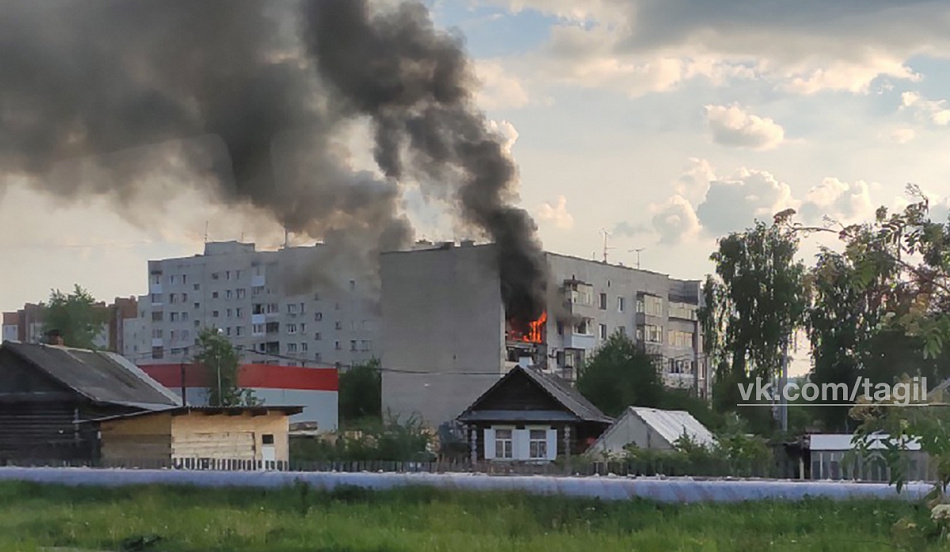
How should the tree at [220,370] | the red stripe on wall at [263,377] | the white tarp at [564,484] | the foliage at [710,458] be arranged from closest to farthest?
the white tarp at [564,484], the foliage at [710,458], the tree at [220,370], the red stripe on wall at [263,377]

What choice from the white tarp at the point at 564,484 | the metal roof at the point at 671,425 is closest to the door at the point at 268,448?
the white tarp at the point at 564,484

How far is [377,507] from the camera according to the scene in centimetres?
2219

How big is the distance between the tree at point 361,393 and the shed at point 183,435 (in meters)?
42.2

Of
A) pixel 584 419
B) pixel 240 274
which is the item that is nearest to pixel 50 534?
pixel 584 419

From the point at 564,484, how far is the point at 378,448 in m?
16.4

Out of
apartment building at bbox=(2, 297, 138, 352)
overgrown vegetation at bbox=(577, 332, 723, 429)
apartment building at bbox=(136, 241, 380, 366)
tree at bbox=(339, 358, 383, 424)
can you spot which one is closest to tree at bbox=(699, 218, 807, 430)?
overgrown vegetation at bbox=(577, 332, 723, 429)

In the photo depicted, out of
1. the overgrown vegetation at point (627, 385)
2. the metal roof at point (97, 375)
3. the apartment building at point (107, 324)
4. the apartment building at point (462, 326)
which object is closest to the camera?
the metal roof at point (97, 375)

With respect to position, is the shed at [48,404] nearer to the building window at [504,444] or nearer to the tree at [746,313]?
the building window at [504,444]

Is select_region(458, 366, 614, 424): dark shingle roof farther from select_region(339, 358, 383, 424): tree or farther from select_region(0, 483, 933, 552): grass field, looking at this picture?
select_region(339, 358, 383, 424): tree

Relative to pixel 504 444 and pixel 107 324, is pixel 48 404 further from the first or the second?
pixel 107 324

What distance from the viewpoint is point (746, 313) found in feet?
182

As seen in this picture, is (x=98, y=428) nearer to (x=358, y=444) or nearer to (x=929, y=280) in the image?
(x=358, y=444)

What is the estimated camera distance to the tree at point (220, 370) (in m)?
65.8

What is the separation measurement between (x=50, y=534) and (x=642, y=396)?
3687cm
